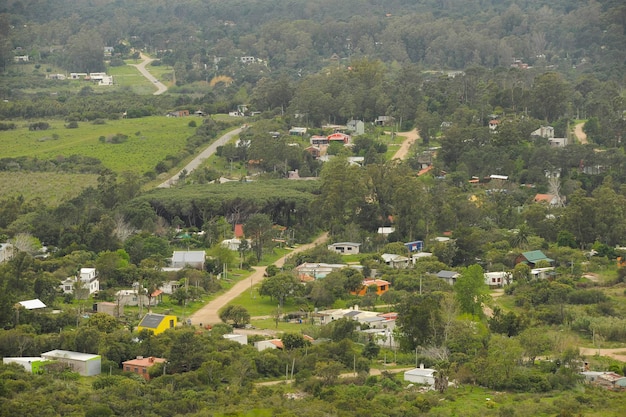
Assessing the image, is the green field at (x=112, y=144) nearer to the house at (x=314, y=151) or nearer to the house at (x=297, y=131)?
the house at (x=297, y=131)

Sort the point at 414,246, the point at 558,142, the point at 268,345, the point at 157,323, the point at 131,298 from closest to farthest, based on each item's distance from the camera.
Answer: the point at 268,345 → the point at 157,323 → the point at 131,298 → the point at 414,246 → the point at 558,142

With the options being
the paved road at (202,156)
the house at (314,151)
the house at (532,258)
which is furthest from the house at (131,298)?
the house at (314,151)

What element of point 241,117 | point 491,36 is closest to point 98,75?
point 241,117

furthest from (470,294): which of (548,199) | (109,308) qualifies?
(548,199)

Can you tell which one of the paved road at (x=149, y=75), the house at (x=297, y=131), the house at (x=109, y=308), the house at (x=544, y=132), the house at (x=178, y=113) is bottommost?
the paved road at (x=149, y=75)

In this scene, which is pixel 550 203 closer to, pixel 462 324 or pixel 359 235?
pixel 359 235

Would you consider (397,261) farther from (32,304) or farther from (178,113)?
(178,113)

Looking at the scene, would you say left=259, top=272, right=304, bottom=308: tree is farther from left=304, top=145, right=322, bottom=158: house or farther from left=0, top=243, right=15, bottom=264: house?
left=304, top=145, right=322, bottom=158: house
